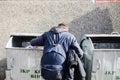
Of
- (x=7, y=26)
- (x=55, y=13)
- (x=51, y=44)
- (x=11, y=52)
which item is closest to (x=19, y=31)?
(x=7, y=26)

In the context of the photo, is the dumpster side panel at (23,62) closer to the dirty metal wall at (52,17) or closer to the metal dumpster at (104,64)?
the metal dumpster at (104,64)

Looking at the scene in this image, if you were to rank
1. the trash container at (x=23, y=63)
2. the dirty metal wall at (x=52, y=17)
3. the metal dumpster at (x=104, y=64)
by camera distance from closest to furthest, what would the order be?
the metal dumpster at (x=104, y=64), the trash container at (x=23, y=63), the dirty metal wall at (x=52, y=17)

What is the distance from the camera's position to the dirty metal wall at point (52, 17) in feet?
26.0

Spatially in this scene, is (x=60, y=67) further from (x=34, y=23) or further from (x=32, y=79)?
(x=34, y=23)

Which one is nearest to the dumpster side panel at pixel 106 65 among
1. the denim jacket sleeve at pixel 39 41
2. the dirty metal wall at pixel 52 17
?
the denim jacket sleeve at pixel 39 41

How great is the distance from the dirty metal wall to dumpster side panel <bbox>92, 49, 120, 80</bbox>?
191cm

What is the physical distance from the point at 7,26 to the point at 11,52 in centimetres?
185

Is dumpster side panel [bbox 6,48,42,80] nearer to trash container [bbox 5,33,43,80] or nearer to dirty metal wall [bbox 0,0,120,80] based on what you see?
trash container [bbox 5,33,43,80]

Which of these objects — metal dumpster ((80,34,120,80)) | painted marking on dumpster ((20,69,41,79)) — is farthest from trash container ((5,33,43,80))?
metal dumpster ((80,34,120,80))

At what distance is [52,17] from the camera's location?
7.94 meters

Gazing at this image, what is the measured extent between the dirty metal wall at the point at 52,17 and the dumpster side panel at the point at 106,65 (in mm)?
1907

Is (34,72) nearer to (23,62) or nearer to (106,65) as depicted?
(23,62)

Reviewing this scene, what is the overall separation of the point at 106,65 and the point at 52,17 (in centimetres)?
230

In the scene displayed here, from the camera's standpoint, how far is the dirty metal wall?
26.0 ft
